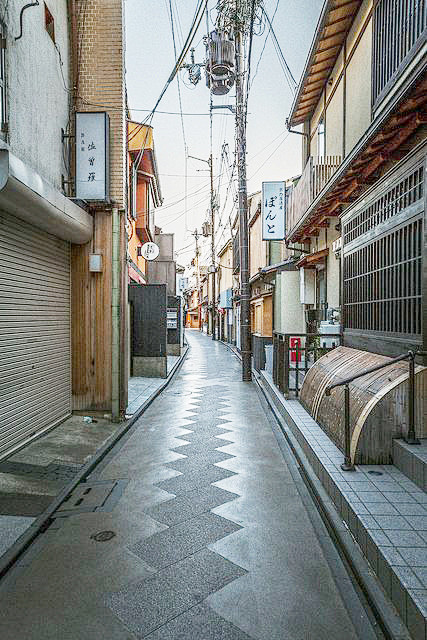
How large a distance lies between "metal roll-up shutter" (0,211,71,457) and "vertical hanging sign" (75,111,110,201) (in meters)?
1.17

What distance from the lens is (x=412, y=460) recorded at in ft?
14.8

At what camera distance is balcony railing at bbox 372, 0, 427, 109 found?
6137mm

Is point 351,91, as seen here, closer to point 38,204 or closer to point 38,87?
point 38,87

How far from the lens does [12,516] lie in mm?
4527

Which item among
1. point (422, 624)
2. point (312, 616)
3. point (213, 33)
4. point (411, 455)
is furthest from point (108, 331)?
point (213, 33)

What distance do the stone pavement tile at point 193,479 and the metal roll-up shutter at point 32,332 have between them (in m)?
2.43

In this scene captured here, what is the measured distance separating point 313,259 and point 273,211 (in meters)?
2.42

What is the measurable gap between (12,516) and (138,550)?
153 centimetres

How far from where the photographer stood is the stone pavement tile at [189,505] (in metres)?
4.61

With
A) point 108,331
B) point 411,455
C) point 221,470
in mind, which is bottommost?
point 221,470

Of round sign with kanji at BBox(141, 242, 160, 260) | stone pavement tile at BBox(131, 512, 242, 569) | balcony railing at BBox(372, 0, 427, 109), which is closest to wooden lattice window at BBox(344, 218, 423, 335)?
balcony railing at BBox(372, 0, 427, 109)

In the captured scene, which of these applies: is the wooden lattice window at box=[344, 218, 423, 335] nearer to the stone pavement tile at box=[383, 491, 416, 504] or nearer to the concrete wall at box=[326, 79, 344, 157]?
the stone pavement tile at box=[383, 491, 416, 504]

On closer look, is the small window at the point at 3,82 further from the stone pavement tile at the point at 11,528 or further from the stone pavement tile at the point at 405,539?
the stone pavement tile at the point at 405,539

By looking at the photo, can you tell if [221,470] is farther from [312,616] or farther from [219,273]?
[219,273]
